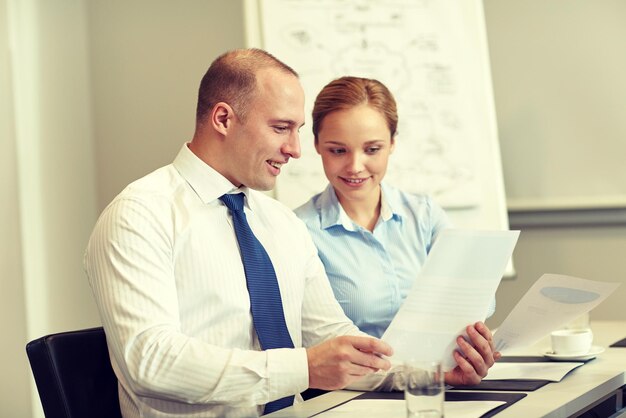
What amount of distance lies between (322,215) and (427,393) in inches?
44.0

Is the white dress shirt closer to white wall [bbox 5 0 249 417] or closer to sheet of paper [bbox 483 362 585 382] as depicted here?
sheet of paper [bbox 483 362 585 382]

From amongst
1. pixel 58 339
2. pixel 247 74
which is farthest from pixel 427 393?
pixel 247 74

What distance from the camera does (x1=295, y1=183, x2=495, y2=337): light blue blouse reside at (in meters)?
2.49

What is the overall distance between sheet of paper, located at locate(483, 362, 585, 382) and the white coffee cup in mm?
76

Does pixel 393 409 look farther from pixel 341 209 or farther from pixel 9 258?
pixel 9 258

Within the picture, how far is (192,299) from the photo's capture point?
1.88 metres

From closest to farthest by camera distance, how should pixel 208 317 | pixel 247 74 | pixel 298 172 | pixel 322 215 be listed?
pixel 208 317 → pixel 247 74 → pixel 322 215 → pixel 298 172

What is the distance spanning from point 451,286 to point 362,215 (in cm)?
82

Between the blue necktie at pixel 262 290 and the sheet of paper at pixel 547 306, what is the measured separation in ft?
1.58

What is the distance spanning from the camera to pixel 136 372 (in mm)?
1684

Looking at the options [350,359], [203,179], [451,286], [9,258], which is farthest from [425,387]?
[9,258]

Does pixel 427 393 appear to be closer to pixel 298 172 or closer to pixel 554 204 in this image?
pixel 298 172

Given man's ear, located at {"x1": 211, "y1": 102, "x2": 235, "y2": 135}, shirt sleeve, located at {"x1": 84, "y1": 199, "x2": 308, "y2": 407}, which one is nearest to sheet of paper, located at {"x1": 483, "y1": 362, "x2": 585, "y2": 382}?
shirt sleeve, located at {"x1": 84, "y1": 199, "x2": 308, "y2": 407}

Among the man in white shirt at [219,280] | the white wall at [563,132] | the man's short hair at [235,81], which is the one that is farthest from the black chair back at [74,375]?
the white wall at [563,132]
